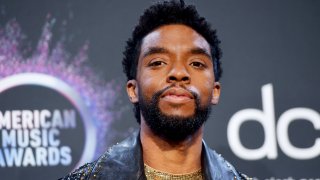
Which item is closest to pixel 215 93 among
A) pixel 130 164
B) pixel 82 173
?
pixel 130 164

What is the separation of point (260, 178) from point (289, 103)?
14.8 inches

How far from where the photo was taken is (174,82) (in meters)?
1.52

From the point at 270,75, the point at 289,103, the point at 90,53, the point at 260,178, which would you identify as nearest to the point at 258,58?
the point at 270,75

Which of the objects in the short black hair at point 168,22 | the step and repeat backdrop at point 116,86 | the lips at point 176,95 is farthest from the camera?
the step and repeat backdrop at point 116,86

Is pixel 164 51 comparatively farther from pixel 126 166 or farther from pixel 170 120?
pixel 126 166

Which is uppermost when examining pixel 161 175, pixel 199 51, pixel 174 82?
pixel 199 51

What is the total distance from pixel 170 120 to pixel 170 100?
2.4 inches

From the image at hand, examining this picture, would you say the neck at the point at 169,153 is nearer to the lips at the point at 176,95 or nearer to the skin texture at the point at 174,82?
the skin texture at the point at 174,82

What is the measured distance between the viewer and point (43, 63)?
7.39 ft

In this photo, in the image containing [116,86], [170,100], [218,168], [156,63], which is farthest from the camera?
[116,86]

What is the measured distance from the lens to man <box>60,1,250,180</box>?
4.99ft

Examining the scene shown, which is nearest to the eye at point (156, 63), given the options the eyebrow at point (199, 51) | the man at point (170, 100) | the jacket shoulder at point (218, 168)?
the man at point (170, 100)

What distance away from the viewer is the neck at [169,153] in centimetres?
161

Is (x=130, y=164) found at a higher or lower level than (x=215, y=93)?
lower
